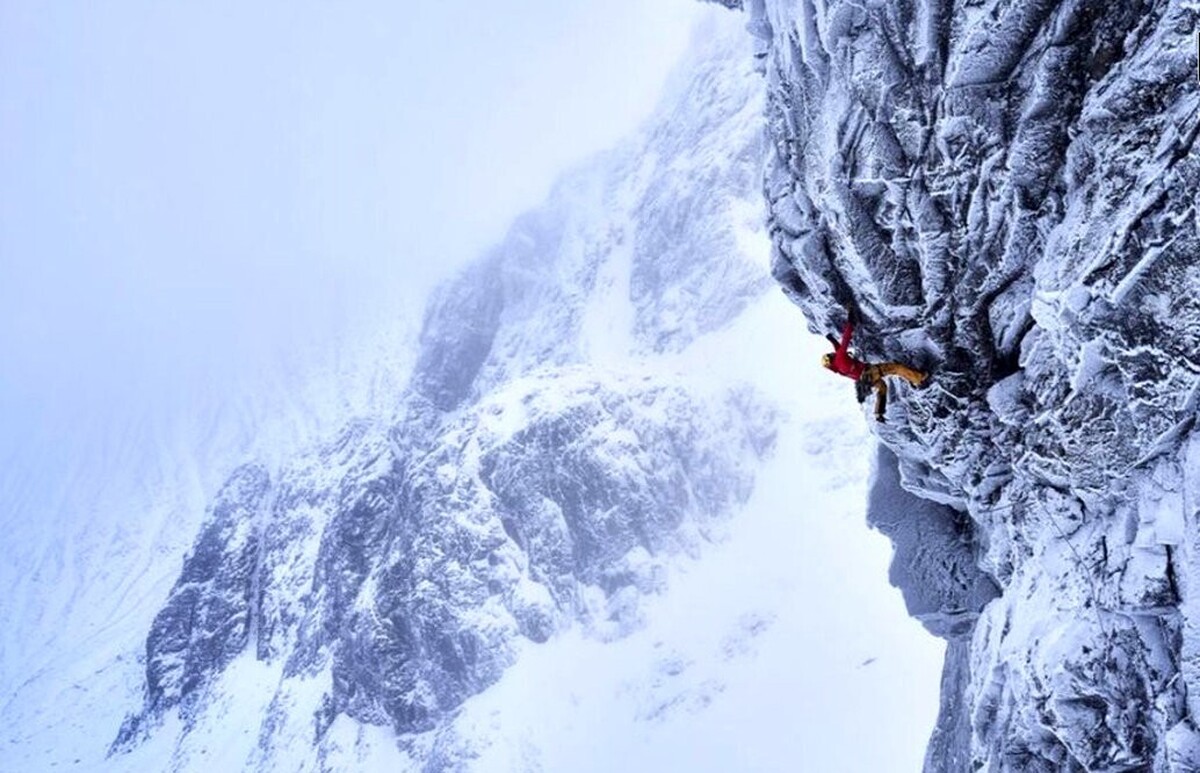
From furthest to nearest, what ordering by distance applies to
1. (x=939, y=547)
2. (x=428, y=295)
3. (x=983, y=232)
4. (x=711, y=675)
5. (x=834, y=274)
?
(x=428, y=295) < (x=711, y=675) < (x=939, y=547) < (x=834, y=274) < (x=983, y=232)

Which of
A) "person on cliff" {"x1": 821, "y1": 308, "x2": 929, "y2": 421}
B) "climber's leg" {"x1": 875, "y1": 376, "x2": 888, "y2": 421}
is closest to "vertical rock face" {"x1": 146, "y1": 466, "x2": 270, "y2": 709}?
"climber's leg" {"x1": 875, "y1": 376, "x2": 888, "y2": 421}

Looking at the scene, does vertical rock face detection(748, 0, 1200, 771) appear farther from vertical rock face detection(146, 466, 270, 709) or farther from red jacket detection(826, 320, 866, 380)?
vertical rock face detection(146, 466, 270, 709)

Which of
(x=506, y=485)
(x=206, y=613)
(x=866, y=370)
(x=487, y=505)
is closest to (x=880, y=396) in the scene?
(x=866, y=370)

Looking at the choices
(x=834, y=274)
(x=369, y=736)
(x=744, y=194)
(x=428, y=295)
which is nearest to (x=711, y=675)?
(x=369, y=736)

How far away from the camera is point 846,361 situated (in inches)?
519

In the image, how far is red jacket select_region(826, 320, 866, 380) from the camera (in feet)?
43.2

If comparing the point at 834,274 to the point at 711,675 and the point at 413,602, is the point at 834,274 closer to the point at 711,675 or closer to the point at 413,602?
the point at 711,675

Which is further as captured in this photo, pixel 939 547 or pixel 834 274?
pixel 939 547

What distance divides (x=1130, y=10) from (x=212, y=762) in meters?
110

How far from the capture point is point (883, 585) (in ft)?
213

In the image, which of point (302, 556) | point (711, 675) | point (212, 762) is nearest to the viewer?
point (711, 675)

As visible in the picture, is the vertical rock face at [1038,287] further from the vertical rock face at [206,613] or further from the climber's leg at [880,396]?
the vertical rock face at [206,613]

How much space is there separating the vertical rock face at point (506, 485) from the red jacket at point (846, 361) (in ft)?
210

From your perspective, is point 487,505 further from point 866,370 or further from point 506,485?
point 866,370
